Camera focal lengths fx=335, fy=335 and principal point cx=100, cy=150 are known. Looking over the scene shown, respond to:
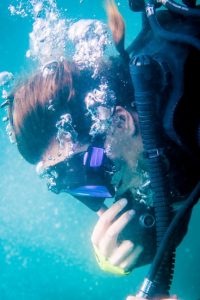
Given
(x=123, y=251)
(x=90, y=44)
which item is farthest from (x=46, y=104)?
(x=123, y=251)

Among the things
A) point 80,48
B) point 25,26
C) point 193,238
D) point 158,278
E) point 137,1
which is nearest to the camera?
point 158,278

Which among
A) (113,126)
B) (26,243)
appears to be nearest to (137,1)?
(113,126)

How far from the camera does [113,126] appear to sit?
2320 millimetres

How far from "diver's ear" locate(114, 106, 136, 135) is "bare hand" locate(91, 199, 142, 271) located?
20.4 inches

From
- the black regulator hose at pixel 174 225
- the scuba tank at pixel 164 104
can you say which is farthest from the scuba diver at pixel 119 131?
the black regulator hose at pixel 174 225

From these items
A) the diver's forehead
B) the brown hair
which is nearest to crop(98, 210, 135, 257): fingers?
the diver's forehead

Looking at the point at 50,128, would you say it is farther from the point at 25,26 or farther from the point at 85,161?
the point at 25,26

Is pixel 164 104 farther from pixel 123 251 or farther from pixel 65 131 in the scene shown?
pixel 123 251

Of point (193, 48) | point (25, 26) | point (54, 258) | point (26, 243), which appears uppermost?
point (193, 48)

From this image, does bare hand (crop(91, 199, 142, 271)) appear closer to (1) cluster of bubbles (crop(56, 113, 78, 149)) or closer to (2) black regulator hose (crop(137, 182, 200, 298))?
(1) cluster of bubbles (crop(56, 113, 78, 149))

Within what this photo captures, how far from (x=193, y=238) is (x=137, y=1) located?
18.0 metres

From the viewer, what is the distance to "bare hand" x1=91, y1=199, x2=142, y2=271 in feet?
7.59

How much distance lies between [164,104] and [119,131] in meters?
0.56

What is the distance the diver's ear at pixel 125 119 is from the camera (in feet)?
7.41
